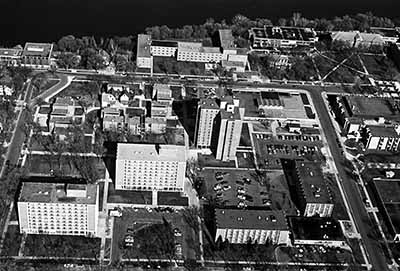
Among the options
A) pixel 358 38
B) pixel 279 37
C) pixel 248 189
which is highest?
pixel 358 38

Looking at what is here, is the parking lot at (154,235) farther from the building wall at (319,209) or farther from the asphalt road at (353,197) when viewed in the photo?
the asphalt road at (353,197)

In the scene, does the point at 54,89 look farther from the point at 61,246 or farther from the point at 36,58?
the point at 61,246

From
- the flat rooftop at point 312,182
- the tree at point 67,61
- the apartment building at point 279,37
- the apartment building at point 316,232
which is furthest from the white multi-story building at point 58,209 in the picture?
the apartment building at point 279,37

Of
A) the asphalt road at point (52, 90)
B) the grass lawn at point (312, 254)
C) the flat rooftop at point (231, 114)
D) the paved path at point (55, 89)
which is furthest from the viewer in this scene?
the paved path at point (55, 89)

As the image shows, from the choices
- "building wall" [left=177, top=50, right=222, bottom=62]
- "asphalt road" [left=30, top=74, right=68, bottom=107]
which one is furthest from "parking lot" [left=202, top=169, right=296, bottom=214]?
"asphalt road" [left=30, top=74, right=68, bottom=107]

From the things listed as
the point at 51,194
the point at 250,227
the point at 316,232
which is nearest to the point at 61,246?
the point at 51,194

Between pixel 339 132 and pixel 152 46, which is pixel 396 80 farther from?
pixel 152 46
